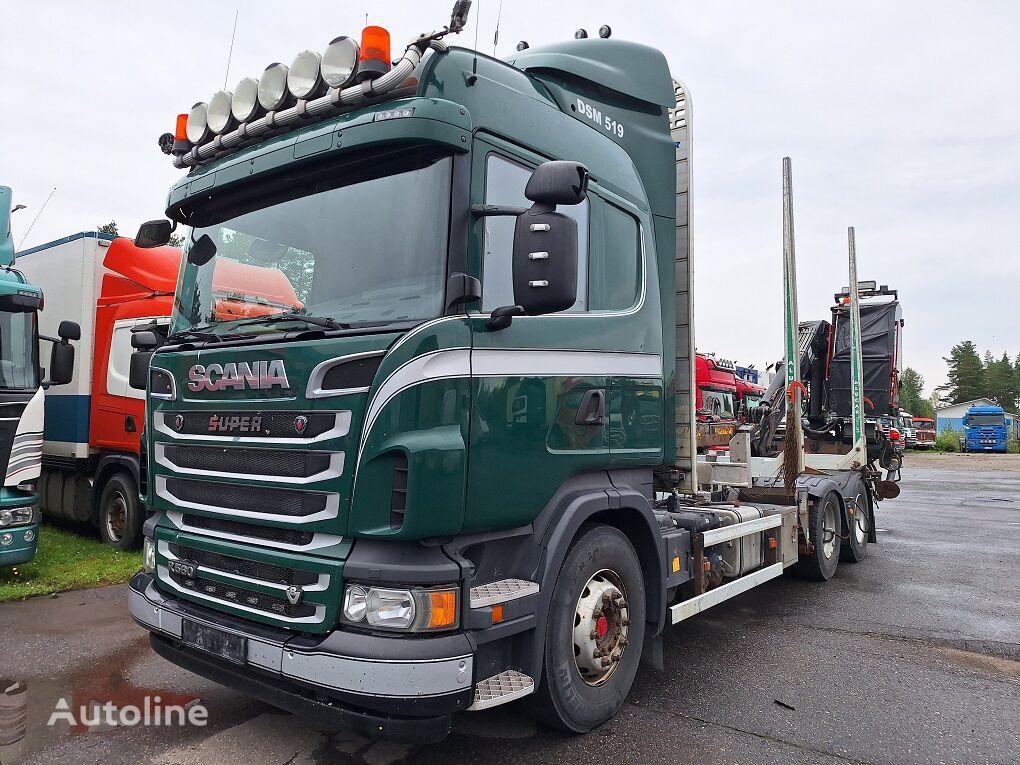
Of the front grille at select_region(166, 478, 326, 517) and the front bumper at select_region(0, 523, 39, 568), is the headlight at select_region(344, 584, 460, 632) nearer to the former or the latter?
the front grille at select_region(166, 478, 326, 517)

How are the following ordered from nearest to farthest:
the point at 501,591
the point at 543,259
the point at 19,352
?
the point at 543,259
the point at 501,591
the point at 19,352

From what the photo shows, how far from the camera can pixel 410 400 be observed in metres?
2.73

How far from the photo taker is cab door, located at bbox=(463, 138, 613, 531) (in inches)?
117

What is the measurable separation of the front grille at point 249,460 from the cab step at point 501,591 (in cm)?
81

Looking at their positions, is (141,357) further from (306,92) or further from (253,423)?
(306,92)

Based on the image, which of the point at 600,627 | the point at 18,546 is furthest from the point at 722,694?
the point at 18,546

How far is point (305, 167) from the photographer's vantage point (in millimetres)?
3365

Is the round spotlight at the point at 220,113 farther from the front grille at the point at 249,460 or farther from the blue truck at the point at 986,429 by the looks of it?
the blue truck at the point at 986,429

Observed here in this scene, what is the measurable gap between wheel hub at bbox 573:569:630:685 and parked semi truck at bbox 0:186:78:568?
540cm

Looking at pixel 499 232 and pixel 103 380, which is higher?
pixel 499 232

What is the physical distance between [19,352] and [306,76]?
16.3 ft

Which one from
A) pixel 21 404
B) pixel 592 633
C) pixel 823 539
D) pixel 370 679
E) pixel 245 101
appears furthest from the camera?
pixel 823 539

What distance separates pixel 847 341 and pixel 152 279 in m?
8.82

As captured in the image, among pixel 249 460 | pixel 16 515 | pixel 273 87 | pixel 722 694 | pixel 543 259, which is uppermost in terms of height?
pixel 273 87
